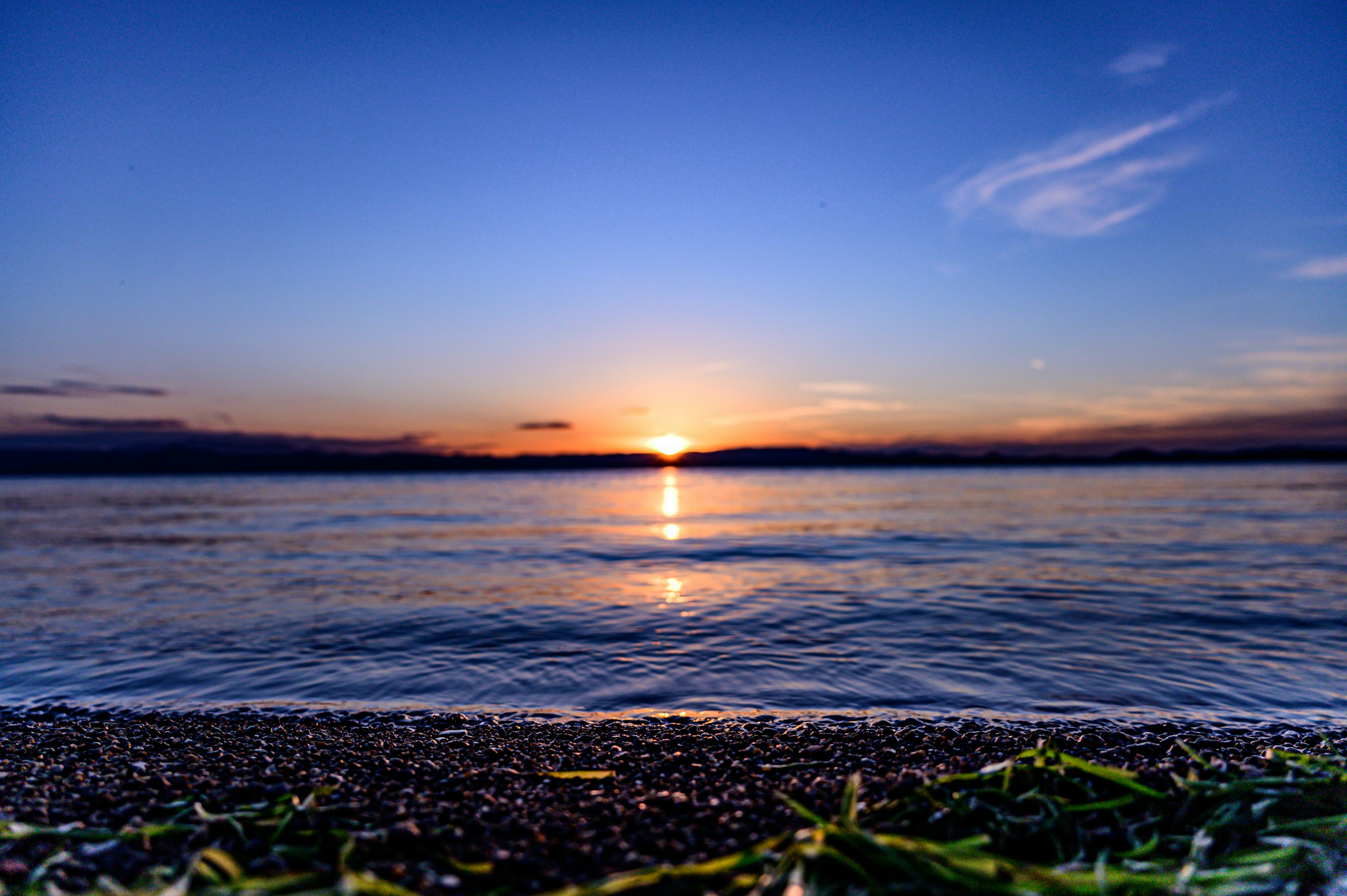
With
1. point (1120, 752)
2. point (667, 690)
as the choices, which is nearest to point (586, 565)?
point (667, 690)

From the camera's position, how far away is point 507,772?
4.93 meters

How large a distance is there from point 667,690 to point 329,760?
3618 mm

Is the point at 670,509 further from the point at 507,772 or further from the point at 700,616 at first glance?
the point at 507,772

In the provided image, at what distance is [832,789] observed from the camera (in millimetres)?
4332

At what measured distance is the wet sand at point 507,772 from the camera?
354 centimetres

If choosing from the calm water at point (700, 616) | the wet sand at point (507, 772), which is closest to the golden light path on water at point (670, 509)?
the calm water at point (700, 616)

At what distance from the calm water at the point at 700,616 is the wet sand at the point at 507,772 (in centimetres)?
83

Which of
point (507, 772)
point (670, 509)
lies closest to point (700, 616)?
point (507, 772)

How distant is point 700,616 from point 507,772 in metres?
7.00

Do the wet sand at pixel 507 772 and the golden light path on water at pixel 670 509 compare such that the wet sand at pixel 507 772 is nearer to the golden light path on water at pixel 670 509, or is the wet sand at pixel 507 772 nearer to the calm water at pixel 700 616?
the calm water at pixel 700 616

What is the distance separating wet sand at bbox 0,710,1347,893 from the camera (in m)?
3.54

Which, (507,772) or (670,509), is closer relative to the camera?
(507,772)

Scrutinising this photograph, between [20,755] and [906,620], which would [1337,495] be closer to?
[906,620]

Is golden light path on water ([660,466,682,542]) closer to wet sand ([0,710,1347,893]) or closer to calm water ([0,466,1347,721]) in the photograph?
calm water ([0,466,1347,721])
